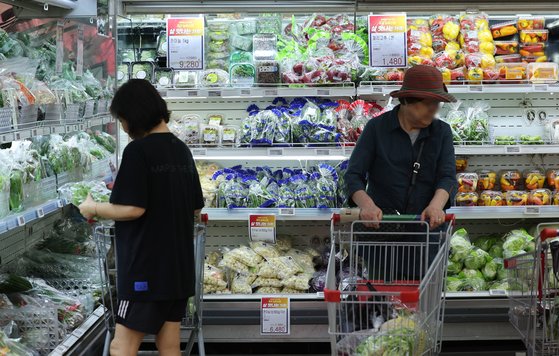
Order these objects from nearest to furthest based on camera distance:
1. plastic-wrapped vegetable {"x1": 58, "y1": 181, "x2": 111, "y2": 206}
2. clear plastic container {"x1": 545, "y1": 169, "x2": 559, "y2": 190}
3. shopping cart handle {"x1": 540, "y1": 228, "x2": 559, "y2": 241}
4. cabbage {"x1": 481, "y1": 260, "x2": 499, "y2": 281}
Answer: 1. shopping cart handle {"x1": 540, "y1": 228, "x2": 559, "y2": 241}
2. plastic-wrapped vegetable {"x1": 58, "y1": 181, "x2": 111, "y2": 206}
3. cabbage {"x1": 481, "y1": 260, "x2": 499, "y2": 281}
4. clear plastic container {"x1": 545, "y1": 169, "x2": 559, "y2": 190}

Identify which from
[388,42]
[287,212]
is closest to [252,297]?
[287,212]

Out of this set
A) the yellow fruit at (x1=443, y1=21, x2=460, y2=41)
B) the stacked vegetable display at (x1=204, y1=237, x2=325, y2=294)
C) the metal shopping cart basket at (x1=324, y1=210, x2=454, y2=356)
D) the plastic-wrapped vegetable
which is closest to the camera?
the metal shopping cart basket at (x1=324, y1=210, x2=454, y2=356)

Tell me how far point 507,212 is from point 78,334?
2.64 meters

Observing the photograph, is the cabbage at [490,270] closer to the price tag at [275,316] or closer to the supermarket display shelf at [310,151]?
the supermarket display shelf at [310,151]

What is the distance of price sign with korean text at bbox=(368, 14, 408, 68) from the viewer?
459 cm

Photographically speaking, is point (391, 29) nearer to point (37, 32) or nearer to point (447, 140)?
point (447, 140)

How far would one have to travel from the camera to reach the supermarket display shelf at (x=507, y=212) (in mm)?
4590

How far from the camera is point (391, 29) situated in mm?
4590

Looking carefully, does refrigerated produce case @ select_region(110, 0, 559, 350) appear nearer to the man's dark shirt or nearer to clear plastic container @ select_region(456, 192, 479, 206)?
clear plastic container @ select_region(456, 192, 479, 206)

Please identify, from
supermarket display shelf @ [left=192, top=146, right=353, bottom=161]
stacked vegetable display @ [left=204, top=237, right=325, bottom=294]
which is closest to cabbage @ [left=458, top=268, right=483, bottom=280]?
stacked vegetable display @ [left=204, top=237, right=325, bottom=294]

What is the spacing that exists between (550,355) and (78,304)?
2.26 metres

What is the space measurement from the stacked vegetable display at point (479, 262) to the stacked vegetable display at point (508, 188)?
246 millimetres

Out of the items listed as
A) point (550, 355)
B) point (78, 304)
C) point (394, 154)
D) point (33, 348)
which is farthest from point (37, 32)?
point (550, 355)

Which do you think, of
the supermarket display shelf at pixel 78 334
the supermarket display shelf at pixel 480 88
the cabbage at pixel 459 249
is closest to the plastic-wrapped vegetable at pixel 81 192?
the supermarket display shelf at pixel 78 334
